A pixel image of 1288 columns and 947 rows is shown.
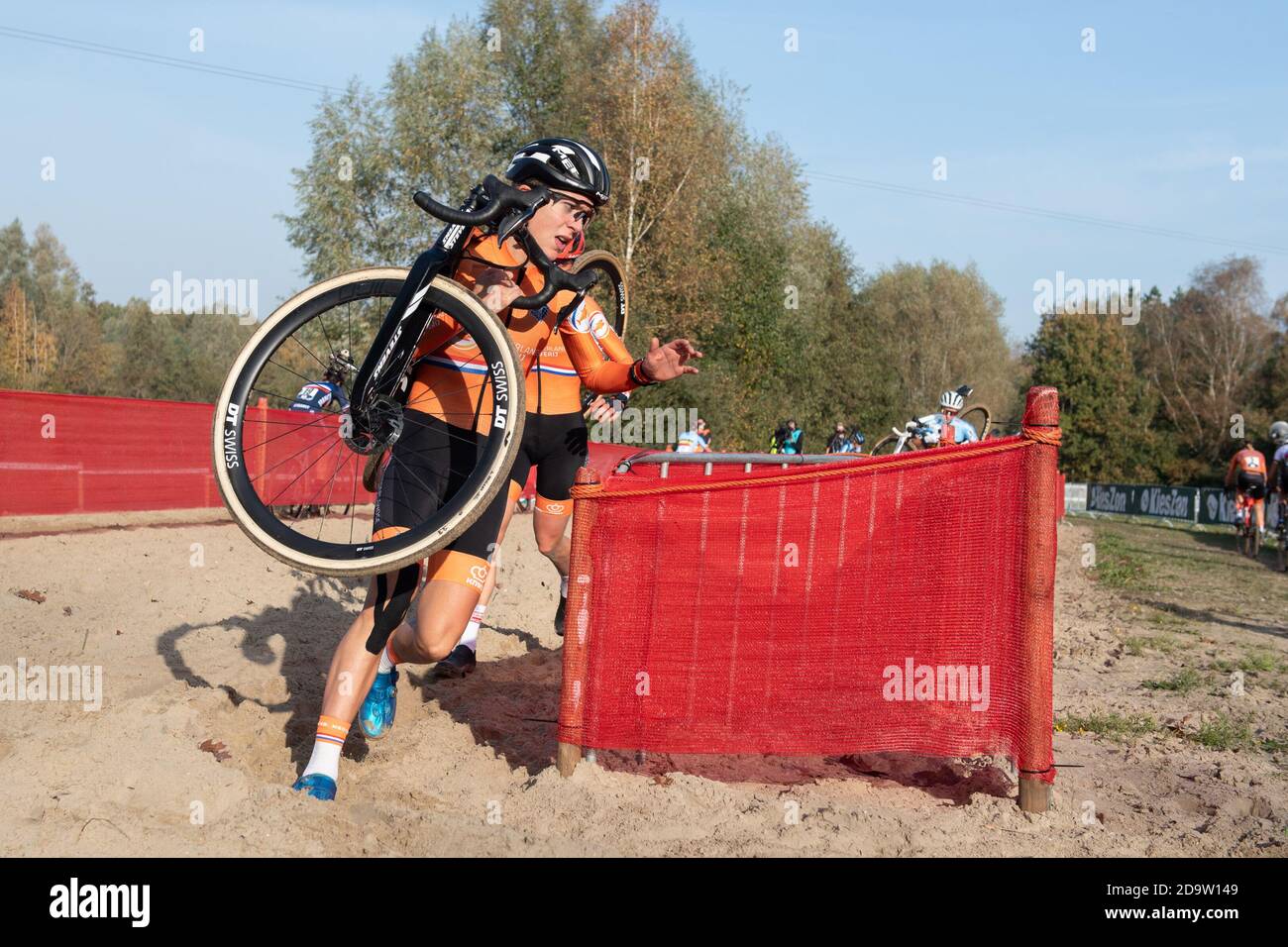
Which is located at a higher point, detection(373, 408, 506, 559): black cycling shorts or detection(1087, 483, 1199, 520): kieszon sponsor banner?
detection(373, 408, 506, 559): black cycling shorts

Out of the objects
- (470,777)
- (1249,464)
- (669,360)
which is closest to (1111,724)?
(669,360)

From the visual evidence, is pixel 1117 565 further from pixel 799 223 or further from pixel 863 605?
pixel 799 223

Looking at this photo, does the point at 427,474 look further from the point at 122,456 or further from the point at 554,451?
the point at 122,456

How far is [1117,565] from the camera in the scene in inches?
656

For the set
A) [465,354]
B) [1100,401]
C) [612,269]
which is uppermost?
[1100,401]

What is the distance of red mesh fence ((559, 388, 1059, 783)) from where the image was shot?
4.16 metres

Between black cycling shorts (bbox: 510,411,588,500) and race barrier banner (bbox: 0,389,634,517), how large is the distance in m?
6.01

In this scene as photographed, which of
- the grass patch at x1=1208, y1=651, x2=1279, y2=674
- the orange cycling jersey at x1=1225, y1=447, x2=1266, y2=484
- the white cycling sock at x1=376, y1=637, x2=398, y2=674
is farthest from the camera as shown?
the orange cycling jersey at x1=1225, y1=447, x2=1266, y2=484

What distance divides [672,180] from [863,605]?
104 ft

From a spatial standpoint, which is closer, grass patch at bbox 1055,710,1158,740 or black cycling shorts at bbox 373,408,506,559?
black cycling shorts at bbox 373,408,506,559

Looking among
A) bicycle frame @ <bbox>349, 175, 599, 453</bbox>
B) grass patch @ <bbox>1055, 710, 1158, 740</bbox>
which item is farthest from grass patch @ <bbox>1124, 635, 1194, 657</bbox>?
bicycle frame @ <bbox>349, 175, 599, 453</bbox>

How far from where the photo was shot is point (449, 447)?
4418 mm

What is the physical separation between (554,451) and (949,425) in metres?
10.9

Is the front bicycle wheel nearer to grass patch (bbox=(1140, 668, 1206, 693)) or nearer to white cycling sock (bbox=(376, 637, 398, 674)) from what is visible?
white cycling sock (bbox=(376, 637, 398, 674))
